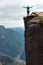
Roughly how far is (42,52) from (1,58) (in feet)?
432

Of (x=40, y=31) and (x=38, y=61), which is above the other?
(x=40, y=31)

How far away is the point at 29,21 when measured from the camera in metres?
7.40

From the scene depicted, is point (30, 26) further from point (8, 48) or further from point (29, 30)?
point (8, 48)

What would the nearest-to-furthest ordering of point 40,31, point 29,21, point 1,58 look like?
point 40,31
point 29,21
point 1,58

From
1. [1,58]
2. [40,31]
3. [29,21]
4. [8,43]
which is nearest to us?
[40,31]

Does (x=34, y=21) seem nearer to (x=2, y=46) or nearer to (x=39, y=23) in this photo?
(x=39, y=23)

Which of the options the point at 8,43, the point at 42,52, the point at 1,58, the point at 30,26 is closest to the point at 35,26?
the point at 30,26

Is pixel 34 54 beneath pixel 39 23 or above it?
beneath

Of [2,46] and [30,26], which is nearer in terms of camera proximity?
[30,26]

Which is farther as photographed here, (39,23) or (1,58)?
(1,58)

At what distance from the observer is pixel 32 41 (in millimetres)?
7012

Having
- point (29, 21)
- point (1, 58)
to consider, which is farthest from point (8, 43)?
point (29, 21)

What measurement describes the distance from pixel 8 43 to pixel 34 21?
629 ft

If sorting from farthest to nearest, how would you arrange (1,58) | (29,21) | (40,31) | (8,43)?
(8,43)
(1,58)
(29,21)
(40,31)
